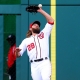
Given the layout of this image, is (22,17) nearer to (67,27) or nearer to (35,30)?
(67,27)

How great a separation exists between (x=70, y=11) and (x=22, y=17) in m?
1.25

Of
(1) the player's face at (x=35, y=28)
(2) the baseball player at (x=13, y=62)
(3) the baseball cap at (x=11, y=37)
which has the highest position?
(1) the player's face at (x=35, y=28)

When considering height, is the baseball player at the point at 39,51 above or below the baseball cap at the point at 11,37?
below

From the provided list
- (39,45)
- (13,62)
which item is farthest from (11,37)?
(39,45)

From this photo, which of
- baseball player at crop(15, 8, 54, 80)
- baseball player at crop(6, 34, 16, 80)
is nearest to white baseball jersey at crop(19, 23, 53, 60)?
baseball player at crop(15, 8, 54, 80)

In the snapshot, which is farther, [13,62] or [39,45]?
[13,62]

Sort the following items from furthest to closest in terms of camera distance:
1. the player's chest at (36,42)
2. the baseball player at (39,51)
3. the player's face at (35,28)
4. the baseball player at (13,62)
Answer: the baseball player at (13,62), the player's face at (35,28), the player's chest at (36,42), the baseball player at (39,51)

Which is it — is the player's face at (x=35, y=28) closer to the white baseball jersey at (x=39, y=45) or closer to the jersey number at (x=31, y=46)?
the white baseball jersey at (x=39, y=45)

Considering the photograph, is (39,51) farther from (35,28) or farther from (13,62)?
(13,62)

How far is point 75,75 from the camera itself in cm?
906

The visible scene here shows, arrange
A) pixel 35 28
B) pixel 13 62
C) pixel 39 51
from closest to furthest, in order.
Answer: pixel 39 51
pixel 35 28
pixel 13 62

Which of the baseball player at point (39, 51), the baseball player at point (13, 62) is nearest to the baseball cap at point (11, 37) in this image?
the baseball player at point (13, 62)

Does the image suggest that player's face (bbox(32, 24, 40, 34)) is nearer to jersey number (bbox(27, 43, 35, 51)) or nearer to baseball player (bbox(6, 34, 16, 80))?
jersey number (bbox(27, 43, 35, 51))

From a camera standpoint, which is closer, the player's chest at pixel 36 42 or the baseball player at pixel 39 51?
the baseball player at pixel 39 51
